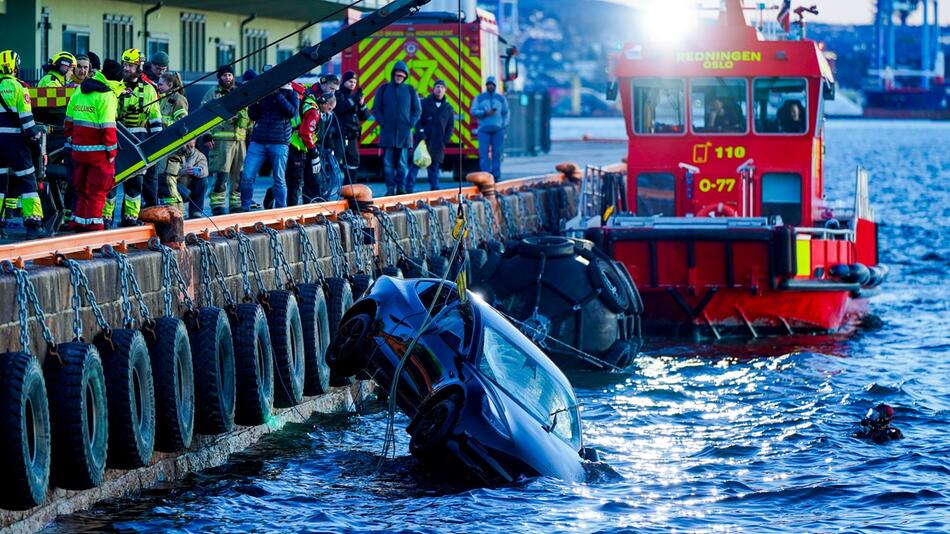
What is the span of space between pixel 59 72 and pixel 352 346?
6.49 meters

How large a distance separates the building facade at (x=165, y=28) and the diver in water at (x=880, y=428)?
10.6 meters

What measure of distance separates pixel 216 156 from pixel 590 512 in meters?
8.17

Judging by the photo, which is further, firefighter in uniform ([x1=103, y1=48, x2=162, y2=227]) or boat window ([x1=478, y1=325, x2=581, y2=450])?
firefighter in uniform ([x1=103, y1=48, x2=162, y2=227])

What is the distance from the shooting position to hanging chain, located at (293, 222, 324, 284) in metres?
16.6

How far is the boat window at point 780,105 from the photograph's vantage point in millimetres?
23203

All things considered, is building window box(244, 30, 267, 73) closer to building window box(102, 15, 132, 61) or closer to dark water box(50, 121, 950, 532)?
building window box(102, 15, 132, 61)

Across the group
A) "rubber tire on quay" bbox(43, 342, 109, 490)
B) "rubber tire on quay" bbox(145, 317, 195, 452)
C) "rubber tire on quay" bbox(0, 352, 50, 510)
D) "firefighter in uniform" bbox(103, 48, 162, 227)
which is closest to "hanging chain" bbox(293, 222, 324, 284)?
Result: "firefighter in uniform" bbox(103, 48, 162, 227)

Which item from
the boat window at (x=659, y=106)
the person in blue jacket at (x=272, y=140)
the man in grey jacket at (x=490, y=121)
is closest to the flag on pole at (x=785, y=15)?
the boat window at (x=659, y=106)

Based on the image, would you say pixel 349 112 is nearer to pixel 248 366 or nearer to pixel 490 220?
pixel 490 220

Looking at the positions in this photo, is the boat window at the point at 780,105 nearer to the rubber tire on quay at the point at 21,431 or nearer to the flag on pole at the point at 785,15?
the flag on pole at the point at 785,15

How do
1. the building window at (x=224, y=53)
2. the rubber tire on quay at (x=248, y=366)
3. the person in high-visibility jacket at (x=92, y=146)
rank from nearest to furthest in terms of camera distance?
the rubber tire on quay at (x=248, y=366) → the person in high-visibility jacket at (x=92, y=146) → the building window at (x=224, y=53)

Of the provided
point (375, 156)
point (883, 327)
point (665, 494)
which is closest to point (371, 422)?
point (665, 494)

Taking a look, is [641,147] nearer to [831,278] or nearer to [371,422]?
[831,278]

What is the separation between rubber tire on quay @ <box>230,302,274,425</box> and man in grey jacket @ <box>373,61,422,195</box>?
8969mm
